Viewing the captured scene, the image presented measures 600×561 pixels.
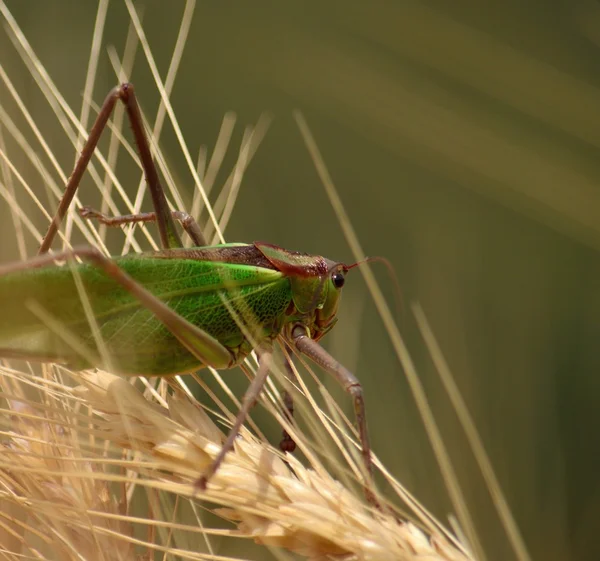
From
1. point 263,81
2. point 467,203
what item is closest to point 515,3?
point 467,203

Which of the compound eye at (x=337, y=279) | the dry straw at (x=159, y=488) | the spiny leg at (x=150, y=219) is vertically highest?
the spiny leg at (x=150, y=219)

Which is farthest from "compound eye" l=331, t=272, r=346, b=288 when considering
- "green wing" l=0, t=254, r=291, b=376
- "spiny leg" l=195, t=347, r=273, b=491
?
"spiny leg" l=195, t=347, r=273, b=491

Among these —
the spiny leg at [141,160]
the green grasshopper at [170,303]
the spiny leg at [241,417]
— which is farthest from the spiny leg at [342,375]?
the spiny leg at [141,160]

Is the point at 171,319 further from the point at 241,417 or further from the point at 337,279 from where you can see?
the point at 337,279

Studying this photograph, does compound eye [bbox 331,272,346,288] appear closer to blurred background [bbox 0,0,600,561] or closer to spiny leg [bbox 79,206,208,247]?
blurred background [bbox 0,0,600,561]

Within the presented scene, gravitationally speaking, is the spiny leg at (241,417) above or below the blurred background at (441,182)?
below

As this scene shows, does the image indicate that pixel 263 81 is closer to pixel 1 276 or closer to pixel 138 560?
pixel 1 276

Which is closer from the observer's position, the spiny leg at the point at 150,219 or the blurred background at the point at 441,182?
the blurred background at the point at 441,182

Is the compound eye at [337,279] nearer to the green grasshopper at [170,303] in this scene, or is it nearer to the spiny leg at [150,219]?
the green grasshopper at [170,303]
